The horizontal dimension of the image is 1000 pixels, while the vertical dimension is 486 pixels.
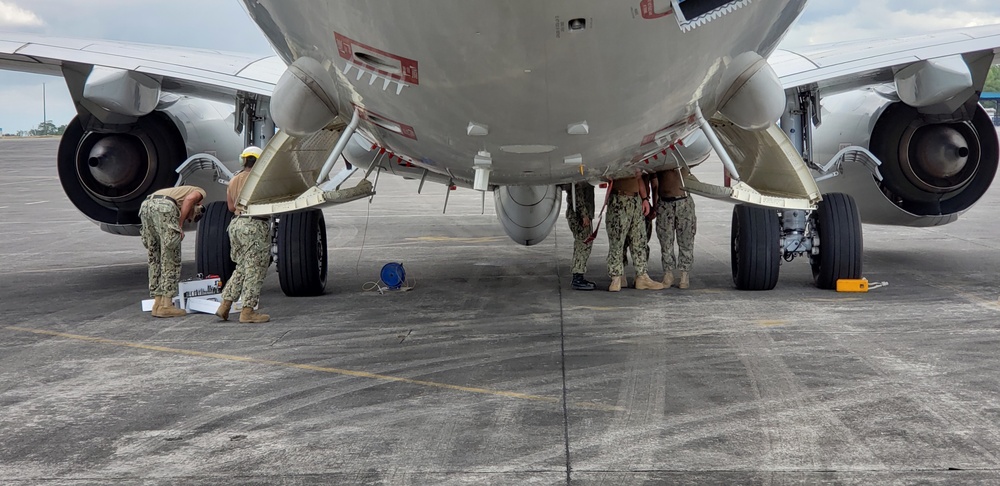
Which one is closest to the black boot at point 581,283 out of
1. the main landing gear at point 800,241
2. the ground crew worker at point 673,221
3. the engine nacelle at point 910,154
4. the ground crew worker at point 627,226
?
the ground crew worker at point 627,226

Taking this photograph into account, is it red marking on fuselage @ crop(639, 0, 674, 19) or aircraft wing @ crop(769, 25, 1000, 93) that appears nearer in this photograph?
red marking on fuselage @ crop(639, 0, 674, 19)

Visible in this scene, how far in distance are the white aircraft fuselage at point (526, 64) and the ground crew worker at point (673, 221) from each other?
4.31 metres

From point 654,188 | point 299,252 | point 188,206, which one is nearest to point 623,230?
point 654,188

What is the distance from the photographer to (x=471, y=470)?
14.7 feet

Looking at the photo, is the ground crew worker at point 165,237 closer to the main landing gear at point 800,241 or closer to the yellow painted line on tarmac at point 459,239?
the main landing gear at point 800,241

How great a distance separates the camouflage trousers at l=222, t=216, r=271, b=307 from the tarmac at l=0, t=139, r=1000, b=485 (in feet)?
1.20

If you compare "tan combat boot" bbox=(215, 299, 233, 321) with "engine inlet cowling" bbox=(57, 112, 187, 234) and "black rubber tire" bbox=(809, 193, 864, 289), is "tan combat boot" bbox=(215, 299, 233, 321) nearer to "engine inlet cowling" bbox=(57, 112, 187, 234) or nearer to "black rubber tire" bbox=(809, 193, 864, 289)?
"engine inlet cowling" bbox=(57, 112, 187, 234)

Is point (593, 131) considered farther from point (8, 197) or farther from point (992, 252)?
point (8, 197)

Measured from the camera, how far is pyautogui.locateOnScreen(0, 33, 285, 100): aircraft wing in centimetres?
944

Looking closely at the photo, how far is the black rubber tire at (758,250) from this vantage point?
9.74 metres

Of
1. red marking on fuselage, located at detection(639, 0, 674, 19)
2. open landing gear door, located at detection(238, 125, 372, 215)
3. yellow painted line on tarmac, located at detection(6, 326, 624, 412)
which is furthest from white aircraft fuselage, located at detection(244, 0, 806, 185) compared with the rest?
yellow painted line on tarmac, located at detection(6, 326, 624, 412)

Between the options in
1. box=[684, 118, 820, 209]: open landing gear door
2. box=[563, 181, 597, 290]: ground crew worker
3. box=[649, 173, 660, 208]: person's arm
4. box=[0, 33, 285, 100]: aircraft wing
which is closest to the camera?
box=[684, 118, 820, 209]: open landing gear door

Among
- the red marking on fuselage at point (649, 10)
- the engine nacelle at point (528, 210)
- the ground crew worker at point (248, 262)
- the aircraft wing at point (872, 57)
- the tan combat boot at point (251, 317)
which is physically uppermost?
the aircraft wing at point (872, 57)

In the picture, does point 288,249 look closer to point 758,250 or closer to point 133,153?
point 133,153
